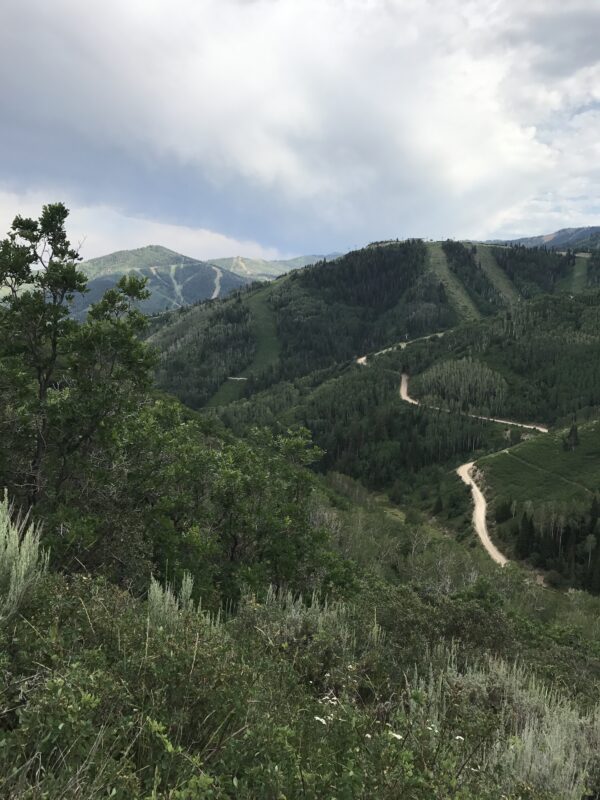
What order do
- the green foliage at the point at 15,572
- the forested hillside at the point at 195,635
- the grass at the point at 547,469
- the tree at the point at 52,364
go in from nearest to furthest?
the forested hillside at the point at 195,635
the green foliage at the point at 15,572
the tree at the point at 52,364
the grass at the point at 547,469

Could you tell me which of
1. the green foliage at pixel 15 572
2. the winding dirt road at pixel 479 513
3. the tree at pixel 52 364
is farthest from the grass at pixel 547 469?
the green foliage at pixel 15 572

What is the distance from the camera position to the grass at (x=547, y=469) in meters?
A: 148

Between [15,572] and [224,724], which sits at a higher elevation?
[15,572]

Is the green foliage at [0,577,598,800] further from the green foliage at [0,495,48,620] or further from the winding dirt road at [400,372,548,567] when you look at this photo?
the winding dirt road at [400,372,548,567]

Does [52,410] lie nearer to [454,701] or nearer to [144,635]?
[144,635]

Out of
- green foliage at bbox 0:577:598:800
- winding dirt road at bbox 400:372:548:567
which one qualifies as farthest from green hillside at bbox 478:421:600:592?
green foliage at bbox 0:577:598:800

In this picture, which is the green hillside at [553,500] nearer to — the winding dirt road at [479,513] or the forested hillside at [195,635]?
the winding dirt road at [479,513]

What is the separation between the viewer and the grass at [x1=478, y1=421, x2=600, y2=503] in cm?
14812

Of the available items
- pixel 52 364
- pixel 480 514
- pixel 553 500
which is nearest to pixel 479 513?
pixel 480 514

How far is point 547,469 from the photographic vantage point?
160 meters

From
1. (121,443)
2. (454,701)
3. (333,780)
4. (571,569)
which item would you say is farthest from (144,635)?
(571,569)

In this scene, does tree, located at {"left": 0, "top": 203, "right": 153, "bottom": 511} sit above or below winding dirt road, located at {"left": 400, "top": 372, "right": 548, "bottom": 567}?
above

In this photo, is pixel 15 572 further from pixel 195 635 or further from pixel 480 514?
pixel 480 514

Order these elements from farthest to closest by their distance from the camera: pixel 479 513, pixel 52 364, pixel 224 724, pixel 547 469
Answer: pixel 547 469, pixel 479 513, pixel 52 364, pixel 224 724
